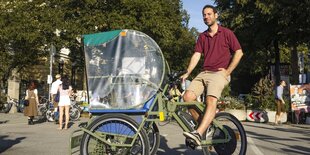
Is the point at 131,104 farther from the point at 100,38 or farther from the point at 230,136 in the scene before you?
the point at 230,136

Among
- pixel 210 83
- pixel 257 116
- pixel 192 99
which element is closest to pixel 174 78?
pixel 192 99

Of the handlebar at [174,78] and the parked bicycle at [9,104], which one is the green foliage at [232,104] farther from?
the handlebar at [174,78]

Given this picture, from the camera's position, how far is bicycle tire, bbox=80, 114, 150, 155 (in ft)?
21.2

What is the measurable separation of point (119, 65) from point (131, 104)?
0.69 m

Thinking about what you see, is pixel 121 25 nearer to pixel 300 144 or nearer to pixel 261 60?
pixel 300 144

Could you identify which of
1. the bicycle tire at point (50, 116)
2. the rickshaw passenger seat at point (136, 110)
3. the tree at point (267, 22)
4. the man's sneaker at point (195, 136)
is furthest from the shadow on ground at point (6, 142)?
the tree at point (267, 22)

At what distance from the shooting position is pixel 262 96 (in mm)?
22172

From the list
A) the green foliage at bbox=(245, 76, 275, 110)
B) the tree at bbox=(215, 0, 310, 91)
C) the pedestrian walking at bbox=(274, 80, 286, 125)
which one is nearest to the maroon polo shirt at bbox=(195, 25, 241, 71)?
the pedestrian walking at bbox=(274, 80, 286, 125)

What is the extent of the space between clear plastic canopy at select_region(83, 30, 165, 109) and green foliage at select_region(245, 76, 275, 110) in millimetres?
15366

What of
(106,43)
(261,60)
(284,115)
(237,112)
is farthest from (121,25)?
(261,60)

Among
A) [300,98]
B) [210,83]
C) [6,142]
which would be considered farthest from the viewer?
[300,98]

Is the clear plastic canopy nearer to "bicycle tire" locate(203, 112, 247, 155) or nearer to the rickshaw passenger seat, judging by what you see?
the rickshaw passenger seat

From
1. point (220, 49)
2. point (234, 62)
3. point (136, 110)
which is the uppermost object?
point (220, 49)

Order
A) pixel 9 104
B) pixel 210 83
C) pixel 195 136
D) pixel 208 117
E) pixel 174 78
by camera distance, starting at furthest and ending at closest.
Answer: pixel 9 104
pixel 174 78
pixel 210 83
pixel 208 117
pixel 195 136
